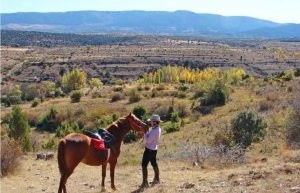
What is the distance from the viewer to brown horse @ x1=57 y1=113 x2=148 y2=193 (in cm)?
996

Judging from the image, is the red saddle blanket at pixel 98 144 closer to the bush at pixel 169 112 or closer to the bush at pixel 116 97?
the bush at pixel 169 112

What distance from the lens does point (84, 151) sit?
1023 cm

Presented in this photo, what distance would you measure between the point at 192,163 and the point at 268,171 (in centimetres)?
436

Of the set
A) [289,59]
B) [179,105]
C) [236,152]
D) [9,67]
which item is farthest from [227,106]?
[289,59]

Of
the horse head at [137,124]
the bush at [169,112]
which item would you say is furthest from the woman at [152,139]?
the bush at [169,112]

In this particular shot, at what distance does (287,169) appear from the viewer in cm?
1141

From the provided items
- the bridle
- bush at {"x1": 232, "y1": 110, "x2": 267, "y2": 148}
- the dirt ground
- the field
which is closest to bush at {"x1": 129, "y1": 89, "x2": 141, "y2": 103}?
the field

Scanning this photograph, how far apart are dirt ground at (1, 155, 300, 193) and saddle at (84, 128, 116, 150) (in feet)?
4.96

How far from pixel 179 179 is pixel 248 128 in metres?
9.07

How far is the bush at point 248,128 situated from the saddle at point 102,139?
10.7 m

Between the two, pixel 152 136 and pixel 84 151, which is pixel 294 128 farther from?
pixel 84 151

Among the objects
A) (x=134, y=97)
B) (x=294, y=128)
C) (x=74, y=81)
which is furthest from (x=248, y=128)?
(x=74, y=81)

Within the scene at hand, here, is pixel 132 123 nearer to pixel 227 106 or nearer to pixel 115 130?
pixel 115 130

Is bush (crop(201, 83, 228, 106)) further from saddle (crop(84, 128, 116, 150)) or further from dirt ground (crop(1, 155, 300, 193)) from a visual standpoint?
saddle (crop(84, 128, 116, 150))
